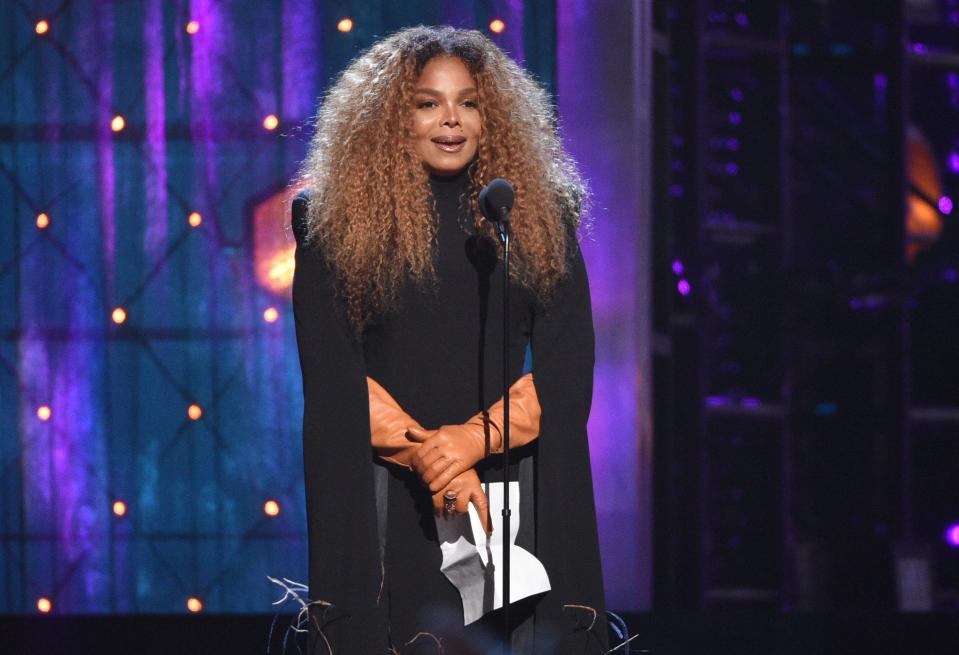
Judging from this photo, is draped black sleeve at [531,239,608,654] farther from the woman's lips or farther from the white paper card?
the woman's lips

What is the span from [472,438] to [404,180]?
1.72 feet

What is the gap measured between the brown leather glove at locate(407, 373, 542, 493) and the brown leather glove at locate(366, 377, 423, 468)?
0.7 inches

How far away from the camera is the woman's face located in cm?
226

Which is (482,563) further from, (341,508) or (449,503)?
(341,508)

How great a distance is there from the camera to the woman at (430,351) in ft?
6.88

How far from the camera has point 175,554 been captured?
4.34 metres

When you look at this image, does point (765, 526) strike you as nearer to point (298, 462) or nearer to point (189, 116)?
point (298, 462)

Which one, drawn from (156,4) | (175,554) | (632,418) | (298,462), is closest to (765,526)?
(632,418)

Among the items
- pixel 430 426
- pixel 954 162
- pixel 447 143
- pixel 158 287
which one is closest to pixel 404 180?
pixel 447 143

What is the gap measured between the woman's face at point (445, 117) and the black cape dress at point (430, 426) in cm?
11

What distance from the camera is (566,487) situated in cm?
215

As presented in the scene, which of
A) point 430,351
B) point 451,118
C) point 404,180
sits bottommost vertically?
point 430,351

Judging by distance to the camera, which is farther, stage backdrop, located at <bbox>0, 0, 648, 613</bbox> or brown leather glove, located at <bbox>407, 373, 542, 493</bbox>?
stage backdrop, located at <bbox>0, 0, 648, 613</bbox>

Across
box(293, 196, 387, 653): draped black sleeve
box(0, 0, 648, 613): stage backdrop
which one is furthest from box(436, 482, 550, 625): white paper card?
box(0, 0, 648, 613): stage backdrop
